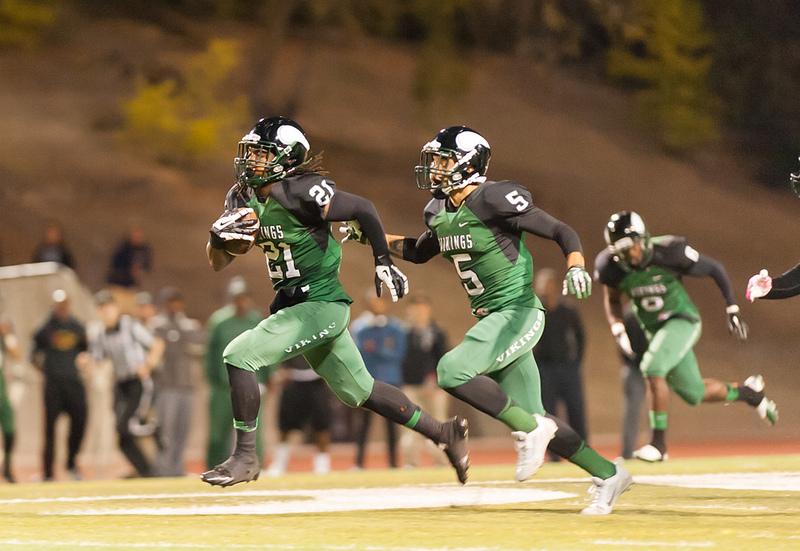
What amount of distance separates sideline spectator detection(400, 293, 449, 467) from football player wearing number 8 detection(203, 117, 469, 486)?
22.1 feet

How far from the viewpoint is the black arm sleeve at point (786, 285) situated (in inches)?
359

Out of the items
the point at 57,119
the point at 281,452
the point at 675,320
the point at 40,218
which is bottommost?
the point at 281,452

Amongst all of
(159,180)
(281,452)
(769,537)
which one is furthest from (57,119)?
(769,537)

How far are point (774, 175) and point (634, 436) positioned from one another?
26.0 meters

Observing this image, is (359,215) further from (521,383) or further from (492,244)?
(521,383)

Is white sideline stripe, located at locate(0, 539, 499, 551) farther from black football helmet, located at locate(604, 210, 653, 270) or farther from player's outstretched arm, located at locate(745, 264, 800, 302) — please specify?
black football helmet, located at locate(604, 210, 653, 270)

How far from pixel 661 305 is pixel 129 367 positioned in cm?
543

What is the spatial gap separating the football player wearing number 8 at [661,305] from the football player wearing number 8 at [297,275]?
3.55 m

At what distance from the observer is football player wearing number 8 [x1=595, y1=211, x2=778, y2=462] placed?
11414 millimetres

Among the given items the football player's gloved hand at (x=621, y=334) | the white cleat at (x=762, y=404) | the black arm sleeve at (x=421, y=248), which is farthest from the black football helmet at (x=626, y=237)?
the black arm sleeve at (x=421, y=248)

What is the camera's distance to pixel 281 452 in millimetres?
14500

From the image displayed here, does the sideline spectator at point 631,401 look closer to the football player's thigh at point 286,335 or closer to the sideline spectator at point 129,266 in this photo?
the football player's thigh at point 286,335

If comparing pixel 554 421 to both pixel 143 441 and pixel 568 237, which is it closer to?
pixel 568 237

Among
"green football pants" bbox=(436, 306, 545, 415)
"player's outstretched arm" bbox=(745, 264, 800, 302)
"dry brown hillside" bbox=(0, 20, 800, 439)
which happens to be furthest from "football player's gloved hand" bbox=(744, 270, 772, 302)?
"dry brown hillside" bbox=(0, 20, 800, 439)
